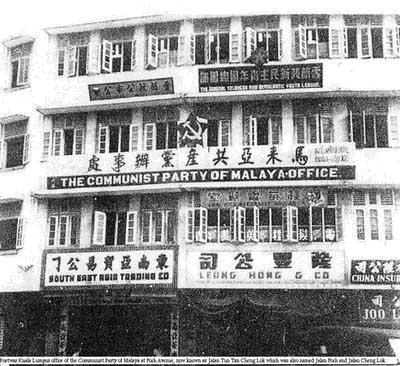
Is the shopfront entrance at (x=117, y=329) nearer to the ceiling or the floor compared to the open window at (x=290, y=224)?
nearer to the floor

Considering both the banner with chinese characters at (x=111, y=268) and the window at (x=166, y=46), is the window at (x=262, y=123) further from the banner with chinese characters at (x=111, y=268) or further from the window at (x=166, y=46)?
the banner with chinese characters at (x=111, y=268)

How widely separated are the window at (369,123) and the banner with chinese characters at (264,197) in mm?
1384

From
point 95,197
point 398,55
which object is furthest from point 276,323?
point 398,55

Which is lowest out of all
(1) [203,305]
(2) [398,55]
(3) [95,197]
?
(1) [203,305]

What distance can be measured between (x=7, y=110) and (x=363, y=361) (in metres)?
9.78

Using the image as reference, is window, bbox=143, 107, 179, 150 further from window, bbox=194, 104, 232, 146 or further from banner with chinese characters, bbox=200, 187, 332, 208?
banner with chinese characters, bbox=200, 187, 332, 208

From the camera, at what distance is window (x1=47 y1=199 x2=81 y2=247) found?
13.9 m

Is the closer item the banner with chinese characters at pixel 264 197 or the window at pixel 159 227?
the banner with chinese characters at pixel 264 197

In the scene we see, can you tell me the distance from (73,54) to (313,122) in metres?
5.63

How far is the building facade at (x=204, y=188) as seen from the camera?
12.6m

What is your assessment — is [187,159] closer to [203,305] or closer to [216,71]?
[216,71]

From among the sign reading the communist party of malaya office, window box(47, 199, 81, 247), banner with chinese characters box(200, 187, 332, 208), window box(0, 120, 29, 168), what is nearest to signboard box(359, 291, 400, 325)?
banner with chinese characters box(200, 187, 332, 208)

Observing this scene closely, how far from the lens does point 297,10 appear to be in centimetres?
1329

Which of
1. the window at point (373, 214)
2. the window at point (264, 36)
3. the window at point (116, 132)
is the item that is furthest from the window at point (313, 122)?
the window at point (116, 132)
